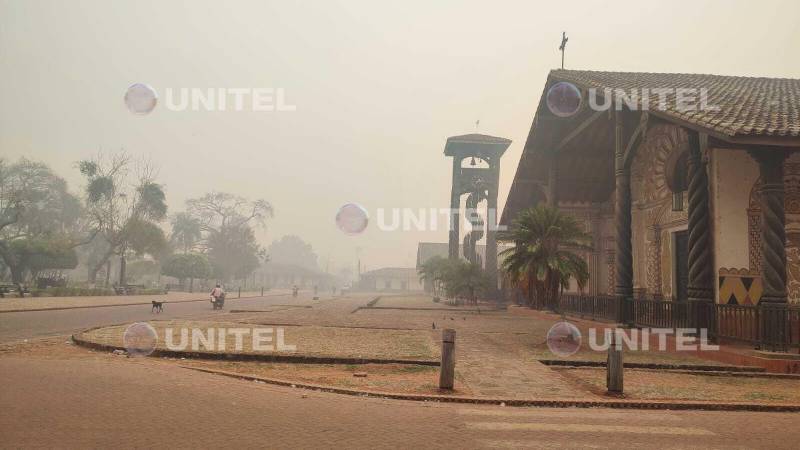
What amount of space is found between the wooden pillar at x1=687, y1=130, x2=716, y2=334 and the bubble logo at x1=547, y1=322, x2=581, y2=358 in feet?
9.66

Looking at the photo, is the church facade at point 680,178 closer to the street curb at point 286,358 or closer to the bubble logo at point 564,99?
the bubble logo at point 564,99

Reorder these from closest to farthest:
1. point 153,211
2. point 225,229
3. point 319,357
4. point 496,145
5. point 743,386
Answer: point 743,386, point 319,357, point 496,145, point 153,211, point 225,229

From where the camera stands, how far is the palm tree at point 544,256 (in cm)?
1422

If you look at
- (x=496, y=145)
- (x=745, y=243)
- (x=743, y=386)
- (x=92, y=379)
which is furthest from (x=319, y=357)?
(x=496, y=145)

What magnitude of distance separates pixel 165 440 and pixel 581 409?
5133 millimetres

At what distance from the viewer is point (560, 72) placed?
1908 cm

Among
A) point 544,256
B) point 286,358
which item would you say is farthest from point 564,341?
point 286,358

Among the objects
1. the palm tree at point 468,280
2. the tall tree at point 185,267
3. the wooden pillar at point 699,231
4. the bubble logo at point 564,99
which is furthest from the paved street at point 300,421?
the tall tree at point 185,267

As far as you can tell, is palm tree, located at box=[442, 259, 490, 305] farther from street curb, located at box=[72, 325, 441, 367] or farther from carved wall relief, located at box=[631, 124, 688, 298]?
street curb, located at box=[72, 325, 441, 367]

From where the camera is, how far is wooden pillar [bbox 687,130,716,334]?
12.4m

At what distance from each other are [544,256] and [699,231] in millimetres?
3701

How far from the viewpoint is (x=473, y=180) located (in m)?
47.7

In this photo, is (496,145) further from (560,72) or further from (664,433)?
(664,433)

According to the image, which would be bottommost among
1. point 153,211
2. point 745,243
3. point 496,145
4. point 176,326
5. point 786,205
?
point 176,326
